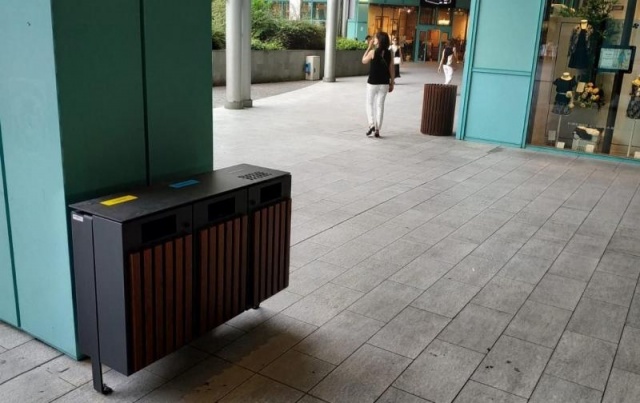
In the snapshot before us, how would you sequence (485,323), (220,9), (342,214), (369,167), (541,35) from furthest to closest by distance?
1. (220,9)
2. (541,35)
3. (369,167)
4. (342,214)
5. (485,323)

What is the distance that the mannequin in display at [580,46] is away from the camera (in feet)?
33.6

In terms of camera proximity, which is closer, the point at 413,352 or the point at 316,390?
the point at 316,390

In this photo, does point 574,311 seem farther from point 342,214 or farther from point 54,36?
point 54,36

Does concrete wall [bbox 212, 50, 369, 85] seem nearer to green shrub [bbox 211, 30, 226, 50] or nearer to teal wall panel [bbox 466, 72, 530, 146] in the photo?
green shrub [bbox 211, 30, 226, 50]

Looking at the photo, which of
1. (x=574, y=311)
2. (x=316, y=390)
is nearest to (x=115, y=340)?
(x=316, y=390)

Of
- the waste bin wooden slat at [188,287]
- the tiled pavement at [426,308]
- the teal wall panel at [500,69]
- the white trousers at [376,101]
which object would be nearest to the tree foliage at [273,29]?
the white trousers at [376,101]

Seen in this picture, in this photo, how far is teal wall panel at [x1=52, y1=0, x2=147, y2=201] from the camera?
3.16m

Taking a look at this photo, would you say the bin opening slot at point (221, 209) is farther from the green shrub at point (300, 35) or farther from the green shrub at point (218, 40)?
the green shrub at point (300, 35)

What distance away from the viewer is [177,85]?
12.6 ft

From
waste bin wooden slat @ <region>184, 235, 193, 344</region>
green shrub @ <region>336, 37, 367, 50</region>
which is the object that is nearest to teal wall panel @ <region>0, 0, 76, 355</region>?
waste bin wooden slat @ <region>184, 235, 193, 344</region>

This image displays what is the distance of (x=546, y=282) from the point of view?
5035mm

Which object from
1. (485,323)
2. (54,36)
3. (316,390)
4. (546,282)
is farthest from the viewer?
(546,282)

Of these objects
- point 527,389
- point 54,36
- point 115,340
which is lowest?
point 527,389

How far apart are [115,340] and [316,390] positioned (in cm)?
115
